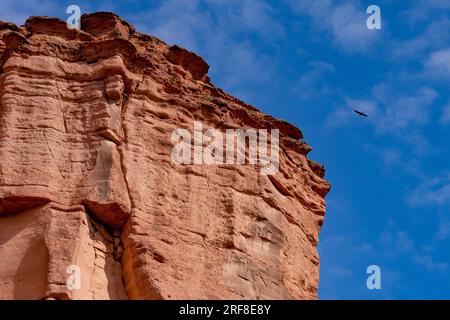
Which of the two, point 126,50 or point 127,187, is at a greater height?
point 126,50

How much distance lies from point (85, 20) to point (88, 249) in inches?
255

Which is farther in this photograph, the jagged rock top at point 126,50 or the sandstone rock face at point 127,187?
the jagged rock top at point 126,50

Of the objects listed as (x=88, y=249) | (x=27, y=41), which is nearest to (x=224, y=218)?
(x=88, y=249)

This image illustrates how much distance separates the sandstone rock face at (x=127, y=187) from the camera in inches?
1065

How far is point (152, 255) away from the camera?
27250mm

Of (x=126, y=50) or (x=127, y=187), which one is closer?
(x=127, y=187)

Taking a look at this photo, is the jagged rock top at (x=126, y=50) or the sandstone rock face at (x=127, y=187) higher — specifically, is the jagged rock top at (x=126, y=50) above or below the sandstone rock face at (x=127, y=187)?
above

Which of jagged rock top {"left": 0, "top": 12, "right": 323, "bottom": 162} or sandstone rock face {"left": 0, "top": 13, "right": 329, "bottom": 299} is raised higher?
jagged rock top {"left": 0, "top": 12, "right": 323, "bottom": 162}

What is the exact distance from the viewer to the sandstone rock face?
88.8 ft

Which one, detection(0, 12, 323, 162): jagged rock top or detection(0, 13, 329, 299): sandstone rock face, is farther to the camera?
detection(0, 12, 323, 162): jagged rock top

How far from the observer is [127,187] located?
28.2 m

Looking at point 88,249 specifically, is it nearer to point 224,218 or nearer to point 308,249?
point 224,218
